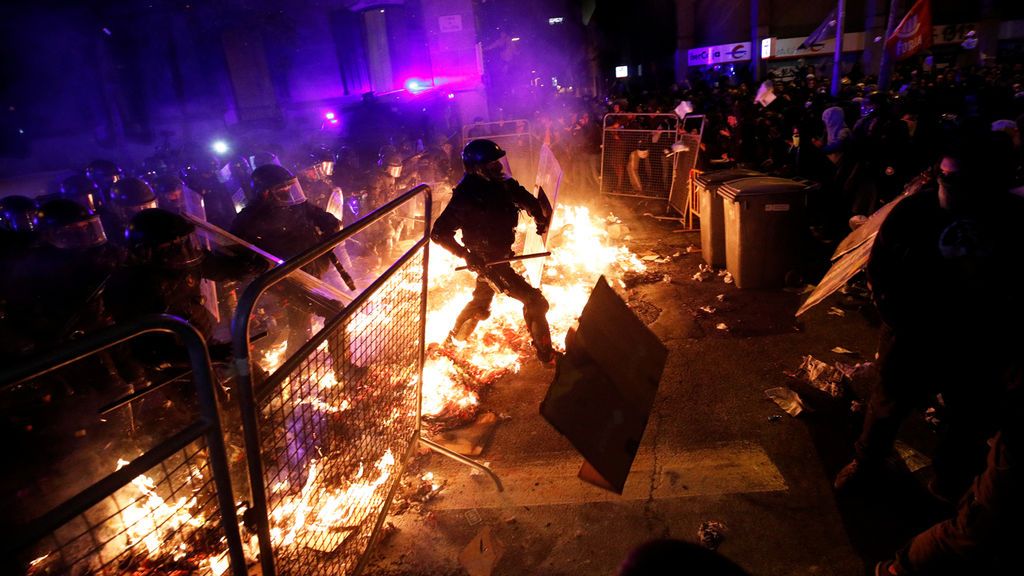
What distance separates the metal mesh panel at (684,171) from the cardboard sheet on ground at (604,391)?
7.32 meters

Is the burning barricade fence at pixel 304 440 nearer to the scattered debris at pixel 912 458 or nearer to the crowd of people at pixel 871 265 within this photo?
A: the crowd of people at pixel 871 265

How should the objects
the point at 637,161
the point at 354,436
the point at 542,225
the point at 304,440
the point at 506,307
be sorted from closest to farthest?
the point at 304,440 → the point at 354,436 → the point at 542,225 → the point at 506,307 → the point at 637,161

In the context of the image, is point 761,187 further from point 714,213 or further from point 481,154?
point 481,154

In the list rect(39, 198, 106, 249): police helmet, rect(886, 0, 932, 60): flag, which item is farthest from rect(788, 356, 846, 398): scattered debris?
rect(886, 0, 932, 60): flag

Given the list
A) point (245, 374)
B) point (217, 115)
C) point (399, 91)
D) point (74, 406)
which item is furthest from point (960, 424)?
point (217, 115)

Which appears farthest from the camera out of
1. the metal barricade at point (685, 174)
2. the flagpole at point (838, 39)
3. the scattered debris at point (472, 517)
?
the flagpole at point (838, 39)

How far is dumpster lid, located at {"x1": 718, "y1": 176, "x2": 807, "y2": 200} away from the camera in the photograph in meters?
6.07

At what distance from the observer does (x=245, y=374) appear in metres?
1.75

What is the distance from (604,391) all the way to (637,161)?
956cm

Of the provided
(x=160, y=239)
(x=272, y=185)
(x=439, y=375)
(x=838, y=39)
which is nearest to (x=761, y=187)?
(x=439, y=375)

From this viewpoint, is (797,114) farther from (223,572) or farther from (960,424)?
(223,572)

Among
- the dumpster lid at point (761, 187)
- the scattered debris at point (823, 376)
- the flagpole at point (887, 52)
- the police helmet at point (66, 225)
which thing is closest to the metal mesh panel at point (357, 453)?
the police helmet at point (66, 225)

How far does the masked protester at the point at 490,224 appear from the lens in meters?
5.02

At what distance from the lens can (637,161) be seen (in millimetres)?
11031
